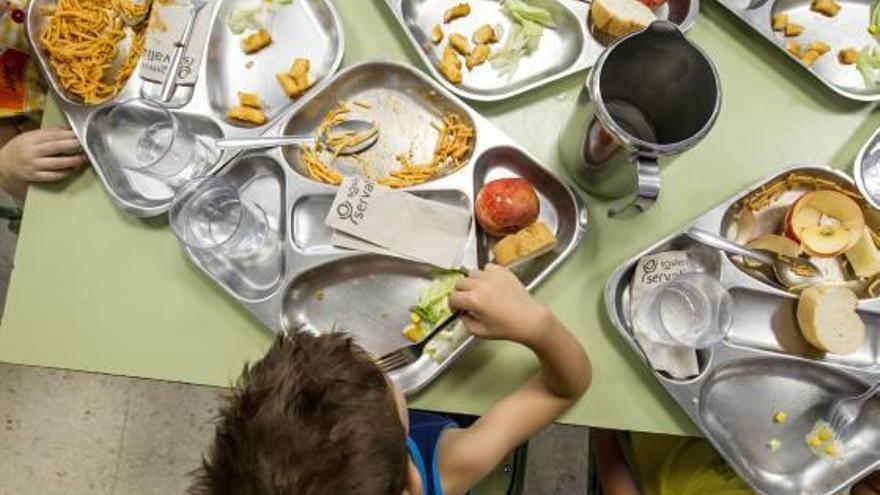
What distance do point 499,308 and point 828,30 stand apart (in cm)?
72

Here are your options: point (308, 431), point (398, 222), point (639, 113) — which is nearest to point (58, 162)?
point (398, 222)

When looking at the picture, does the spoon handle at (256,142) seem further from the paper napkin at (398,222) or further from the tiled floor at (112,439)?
the tiled floor at (112,439)

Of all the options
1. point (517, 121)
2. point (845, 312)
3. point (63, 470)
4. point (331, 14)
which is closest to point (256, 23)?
point (331, 14)

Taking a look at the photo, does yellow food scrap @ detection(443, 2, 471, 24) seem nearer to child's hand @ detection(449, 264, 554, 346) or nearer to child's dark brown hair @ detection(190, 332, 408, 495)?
child's hand @ detection(449, 264, 554, 346)

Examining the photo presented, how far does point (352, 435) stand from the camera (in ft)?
2.32

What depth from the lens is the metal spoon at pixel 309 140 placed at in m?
0.99

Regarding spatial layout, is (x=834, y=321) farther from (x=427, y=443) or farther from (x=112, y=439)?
(x=112, y=439)

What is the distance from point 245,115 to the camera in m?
1.03

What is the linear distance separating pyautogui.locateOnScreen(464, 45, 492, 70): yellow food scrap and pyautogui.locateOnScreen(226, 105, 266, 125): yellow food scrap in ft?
1.04

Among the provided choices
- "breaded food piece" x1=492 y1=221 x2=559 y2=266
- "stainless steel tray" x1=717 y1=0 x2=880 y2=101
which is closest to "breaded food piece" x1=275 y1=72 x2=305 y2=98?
"breaded food piece" x1=492 y1=221 x2=559 y2=266

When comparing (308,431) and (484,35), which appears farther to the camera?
→ (484,35)

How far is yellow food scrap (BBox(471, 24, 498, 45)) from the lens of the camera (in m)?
1.07

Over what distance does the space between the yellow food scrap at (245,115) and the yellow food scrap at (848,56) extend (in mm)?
891

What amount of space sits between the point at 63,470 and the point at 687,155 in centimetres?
153
